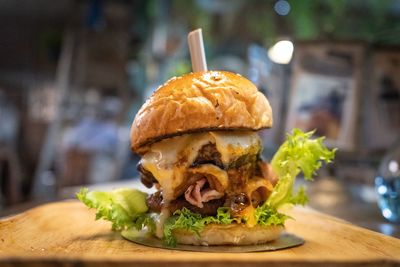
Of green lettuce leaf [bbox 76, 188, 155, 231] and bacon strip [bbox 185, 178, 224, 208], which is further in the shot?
green lettuce leaf [bbox 76, 188, 155, 231]

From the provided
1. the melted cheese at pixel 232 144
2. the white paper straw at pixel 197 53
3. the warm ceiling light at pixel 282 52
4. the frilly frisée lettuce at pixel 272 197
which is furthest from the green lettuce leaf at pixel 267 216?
the warm ceiling light at pixel 282 52

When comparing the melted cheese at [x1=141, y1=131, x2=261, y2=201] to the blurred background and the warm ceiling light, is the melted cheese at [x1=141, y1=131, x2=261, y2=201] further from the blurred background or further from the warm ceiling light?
the warm ceiling light

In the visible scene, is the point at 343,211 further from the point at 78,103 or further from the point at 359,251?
the point at 78,103

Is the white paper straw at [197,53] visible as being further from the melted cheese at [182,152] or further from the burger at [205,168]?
the melted cheese at [182,152]

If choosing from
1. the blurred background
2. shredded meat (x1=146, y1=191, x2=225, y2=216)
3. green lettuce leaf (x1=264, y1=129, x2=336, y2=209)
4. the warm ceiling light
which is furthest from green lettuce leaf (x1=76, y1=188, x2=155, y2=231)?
the warm ceiling light

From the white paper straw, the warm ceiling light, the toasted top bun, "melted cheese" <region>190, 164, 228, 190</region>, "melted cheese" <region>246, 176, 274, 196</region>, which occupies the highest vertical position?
the warm ceiling light
